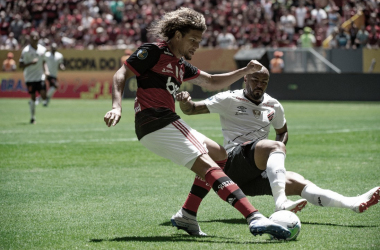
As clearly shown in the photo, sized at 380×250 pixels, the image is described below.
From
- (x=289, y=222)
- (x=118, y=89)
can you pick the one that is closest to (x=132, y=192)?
(x=118, y=89)

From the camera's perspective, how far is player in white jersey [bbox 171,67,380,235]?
5.71m

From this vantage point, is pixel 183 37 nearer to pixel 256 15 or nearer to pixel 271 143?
pixel 271 143

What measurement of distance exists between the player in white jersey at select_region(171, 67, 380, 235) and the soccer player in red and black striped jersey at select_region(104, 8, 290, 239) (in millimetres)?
397

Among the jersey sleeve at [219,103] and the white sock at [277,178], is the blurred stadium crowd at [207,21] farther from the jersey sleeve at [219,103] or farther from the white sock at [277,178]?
the white sock at [277,178]

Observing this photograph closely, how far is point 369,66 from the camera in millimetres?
28031

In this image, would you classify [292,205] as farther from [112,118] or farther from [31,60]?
[31,60]

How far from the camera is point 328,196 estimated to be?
5906mm

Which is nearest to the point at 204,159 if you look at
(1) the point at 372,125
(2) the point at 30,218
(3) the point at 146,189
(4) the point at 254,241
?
(4) the point at 254,241

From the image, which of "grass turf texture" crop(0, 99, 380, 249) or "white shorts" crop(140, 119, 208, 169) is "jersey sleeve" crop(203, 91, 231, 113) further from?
"white shorts" crop(140, 119, 208, 169)

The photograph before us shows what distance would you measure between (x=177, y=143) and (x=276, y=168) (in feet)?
3.26

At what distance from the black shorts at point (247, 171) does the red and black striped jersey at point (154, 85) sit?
1.06m

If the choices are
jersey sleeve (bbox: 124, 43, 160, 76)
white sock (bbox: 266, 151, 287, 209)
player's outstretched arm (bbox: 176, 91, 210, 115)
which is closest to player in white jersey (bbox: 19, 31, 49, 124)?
player's outstretched arm (bbox: 176, 91, 210, 115)

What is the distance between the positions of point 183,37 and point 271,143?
1345mm

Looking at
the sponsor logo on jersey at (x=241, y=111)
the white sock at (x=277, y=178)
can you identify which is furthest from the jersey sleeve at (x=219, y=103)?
the white sock at (x=277, y=178)
